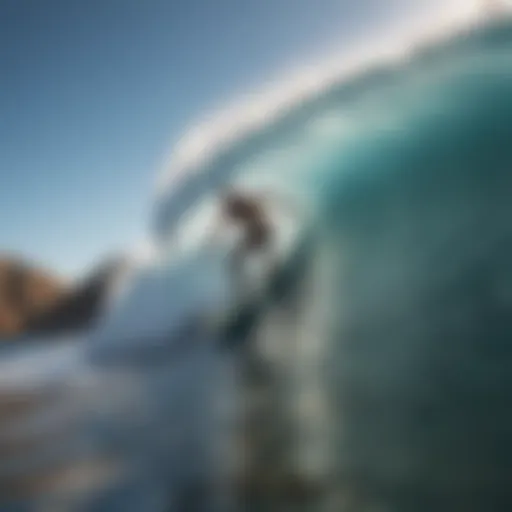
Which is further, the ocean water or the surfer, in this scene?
the surfer

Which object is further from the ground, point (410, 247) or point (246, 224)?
point (246, 224)

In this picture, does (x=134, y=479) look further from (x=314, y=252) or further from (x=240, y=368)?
(x=314, y=252)

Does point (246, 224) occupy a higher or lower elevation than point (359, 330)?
higher

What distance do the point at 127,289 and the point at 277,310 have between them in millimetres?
574

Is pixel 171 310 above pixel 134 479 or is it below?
above

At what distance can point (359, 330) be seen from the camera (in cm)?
240

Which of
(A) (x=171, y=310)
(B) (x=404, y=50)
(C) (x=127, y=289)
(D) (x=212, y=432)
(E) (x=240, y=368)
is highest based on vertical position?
(B) (x=404, y=50)

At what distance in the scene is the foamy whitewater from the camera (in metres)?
1.64

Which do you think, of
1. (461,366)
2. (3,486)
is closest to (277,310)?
(461,366)

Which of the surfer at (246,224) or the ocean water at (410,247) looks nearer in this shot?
the ocean water at (410,247)

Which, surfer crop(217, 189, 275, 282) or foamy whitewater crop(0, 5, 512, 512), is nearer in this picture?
foamy whitewater crop(0, 5, 512, 512)

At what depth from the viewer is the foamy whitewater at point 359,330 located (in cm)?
164

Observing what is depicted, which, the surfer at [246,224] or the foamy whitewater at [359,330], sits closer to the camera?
the foamy whitewater at [359,330]

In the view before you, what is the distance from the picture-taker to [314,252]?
2.59 meters
